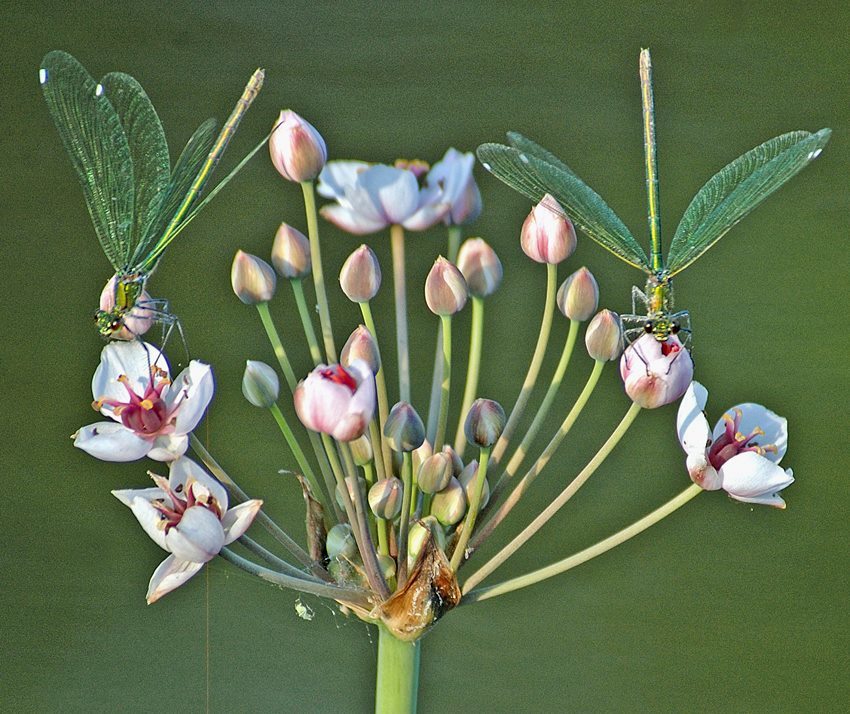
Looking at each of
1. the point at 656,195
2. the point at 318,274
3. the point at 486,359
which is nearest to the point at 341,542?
the point at 318,274

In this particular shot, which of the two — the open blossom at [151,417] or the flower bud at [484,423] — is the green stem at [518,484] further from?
the open blossom at [151,417]

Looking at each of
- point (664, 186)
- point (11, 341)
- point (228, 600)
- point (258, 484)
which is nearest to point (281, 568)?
point (258, 484)

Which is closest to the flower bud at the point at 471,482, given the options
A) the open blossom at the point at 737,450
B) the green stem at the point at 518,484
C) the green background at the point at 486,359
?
the green stem at the point at 518,484

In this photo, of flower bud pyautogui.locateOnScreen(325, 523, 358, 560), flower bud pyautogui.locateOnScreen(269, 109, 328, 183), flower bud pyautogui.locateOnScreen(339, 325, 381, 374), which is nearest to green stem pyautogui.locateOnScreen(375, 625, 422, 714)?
flower bud pyautogui.locateOnScreen(325, 523, 358, 560)

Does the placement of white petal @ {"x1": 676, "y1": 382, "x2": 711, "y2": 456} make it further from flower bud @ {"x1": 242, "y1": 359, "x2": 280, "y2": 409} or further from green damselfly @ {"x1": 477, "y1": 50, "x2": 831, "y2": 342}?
flower bud @ {"x1": 242, "y1": 359, "x2": 280, "y2": 409}

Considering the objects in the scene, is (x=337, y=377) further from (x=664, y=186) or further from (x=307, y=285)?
(x=664, y=186)

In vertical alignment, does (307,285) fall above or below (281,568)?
below
